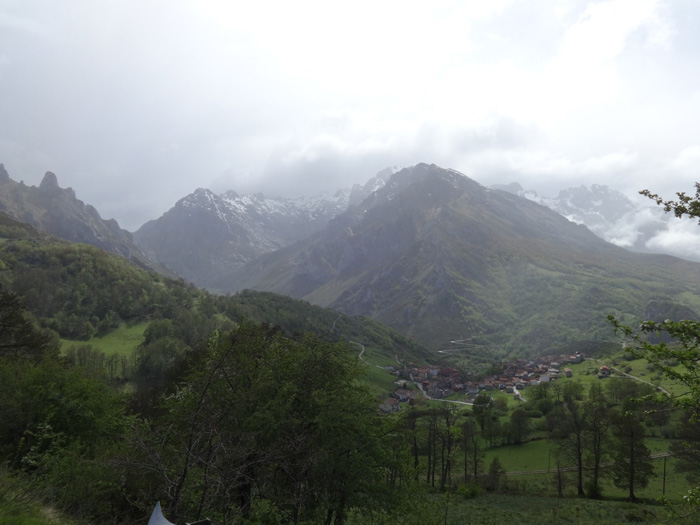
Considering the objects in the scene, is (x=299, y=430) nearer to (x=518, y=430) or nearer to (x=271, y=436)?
(x=271, y=436)

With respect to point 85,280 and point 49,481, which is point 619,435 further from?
point 85,280

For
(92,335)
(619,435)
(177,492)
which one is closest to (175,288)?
(92,335)

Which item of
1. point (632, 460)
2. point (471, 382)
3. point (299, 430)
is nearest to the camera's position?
point (299, 430)

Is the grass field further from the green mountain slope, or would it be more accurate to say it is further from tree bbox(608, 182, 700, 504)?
tree bbox(608, 182, 700, 504)

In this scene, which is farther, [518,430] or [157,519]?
[518,430]

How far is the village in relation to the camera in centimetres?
13674

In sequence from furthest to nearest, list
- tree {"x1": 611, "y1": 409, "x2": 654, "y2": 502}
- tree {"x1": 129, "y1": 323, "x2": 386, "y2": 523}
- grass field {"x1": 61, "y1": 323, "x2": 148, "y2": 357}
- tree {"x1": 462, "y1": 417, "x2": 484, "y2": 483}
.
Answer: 1. grass field {"x1": 61, "y1": 323, "x2": 148, "y2": 357}
2. tree {"x1": 462, "y1": 417, "x2": 484, "y2": 483}
3. tree {"x1": 611, "y1": 409, "x2": 654, "y2": 502}
4. tree {"x1": 129, "y1": 323, "x2": 386, "y2": 523}

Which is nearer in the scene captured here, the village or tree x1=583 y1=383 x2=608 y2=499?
tree x1=583 y1=383 x2=608 y2=499

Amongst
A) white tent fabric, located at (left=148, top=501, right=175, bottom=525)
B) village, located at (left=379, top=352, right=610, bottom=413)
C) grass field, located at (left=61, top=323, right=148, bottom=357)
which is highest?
white tent fabric, located at (left=148, top=501, right=175, bottom=525)

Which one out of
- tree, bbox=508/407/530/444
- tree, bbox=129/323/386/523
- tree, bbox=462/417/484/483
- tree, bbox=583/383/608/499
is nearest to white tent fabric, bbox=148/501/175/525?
tree, bbox=129/323/386/523

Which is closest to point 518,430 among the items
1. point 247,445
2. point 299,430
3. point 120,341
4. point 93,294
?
point 299,430

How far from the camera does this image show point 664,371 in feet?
36.7

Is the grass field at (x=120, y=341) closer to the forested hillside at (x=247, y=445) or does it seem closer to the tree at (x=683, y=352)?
the forested hillside at (x=247, y=445)

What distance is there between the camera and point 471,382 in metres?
160
